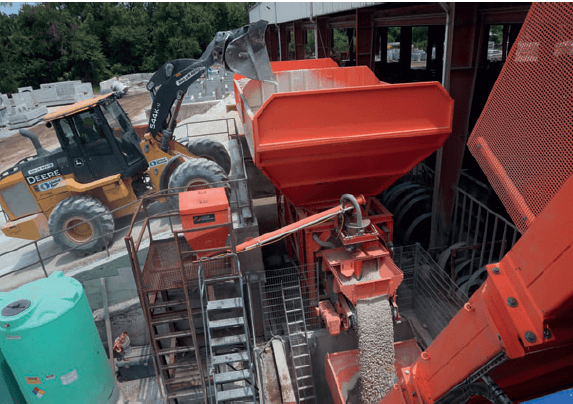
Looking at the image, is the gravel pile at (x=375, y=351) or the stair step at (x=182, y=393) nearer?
the gravel pile at (x=375, y=351)

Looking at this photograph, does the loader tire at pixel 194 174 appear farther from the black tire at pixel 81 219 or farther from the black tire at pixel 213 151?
the black tire at pixel 213 151

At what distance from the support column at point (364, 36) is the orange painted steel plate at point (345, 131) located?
13.3 ft

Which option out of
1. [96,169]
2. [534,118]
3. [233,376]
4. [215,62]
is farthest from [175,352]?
[534,118]

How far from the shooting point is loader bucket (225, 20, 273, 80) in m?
6.05

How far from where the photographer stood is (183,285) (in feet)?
17.6

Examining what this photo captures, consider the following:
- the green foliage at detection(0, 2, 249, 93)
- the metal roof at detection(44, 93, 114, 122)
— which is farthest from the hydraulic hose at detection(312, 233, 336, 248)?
the green foliage at detection(0, 2, 249, 93)

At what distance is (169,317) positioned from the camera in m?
5.68

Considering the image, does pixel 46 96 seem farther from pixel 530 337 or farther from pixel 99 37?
pixel 530 337

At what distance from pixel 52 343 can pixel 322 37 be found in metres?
Answer: 10.7

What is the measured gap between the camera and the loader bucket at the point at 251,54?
19.9 feet

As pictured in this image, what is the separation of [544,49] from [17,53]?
42927 mm

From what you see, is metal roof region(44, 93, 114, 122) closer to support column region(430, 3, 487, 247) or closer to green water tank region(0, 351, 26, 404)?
green water tank region(0, 351, 26, 404)

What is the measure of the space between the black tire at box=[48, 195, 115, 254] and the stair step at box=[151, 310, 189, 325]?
2.72m

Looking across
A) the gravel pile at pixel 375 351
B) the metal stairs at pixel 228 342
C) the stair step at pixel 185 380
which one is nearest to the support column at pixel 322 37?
the metal stairs at pixel 228 342
